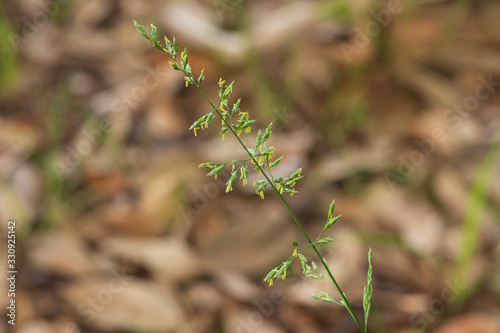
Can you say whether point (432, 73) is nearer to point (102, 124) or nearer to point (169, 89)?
point (169, 89)

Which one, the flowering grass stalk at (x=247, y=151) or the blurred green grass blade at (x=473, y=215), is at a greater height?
the flowering grass stalk at (x=247, y=151)

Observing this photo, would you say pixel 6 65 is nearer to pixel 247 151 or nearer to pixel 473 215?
A: pixel 473 215

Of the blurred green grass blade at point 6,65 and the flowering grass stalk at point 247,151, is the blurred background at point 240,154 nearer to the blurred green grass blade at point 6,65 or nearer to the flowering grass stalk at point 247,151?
the blurred green grass blade at point 6,65

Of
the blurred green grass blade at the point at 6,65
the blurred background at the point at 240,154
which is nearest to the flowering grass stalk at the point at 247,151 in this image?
the blurred background at the point at 240,154

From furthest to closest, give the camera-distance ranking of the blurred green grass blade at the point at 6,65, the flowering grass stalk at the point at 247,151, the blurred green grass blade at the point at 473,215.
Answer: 1. the blurred green grass blade at the point at 6,65
2. the blurred green grass blade at the point at 473,215
3. the flowering grass stalk at the point at 247,151

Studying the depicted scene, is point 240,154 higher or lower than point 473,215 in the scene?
higher

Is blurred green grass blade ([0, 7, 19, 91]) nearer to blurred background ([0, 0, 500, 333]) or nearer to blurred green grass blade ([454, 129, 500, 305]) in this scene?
blurred background ([0, 0, 500, 333])

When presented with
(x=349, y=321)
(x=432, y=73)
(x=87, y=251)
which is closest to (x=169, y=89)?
(x=87, y=251)

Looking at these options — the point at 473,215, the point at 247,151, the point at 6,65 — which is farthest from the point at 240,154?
the point at 247,151
